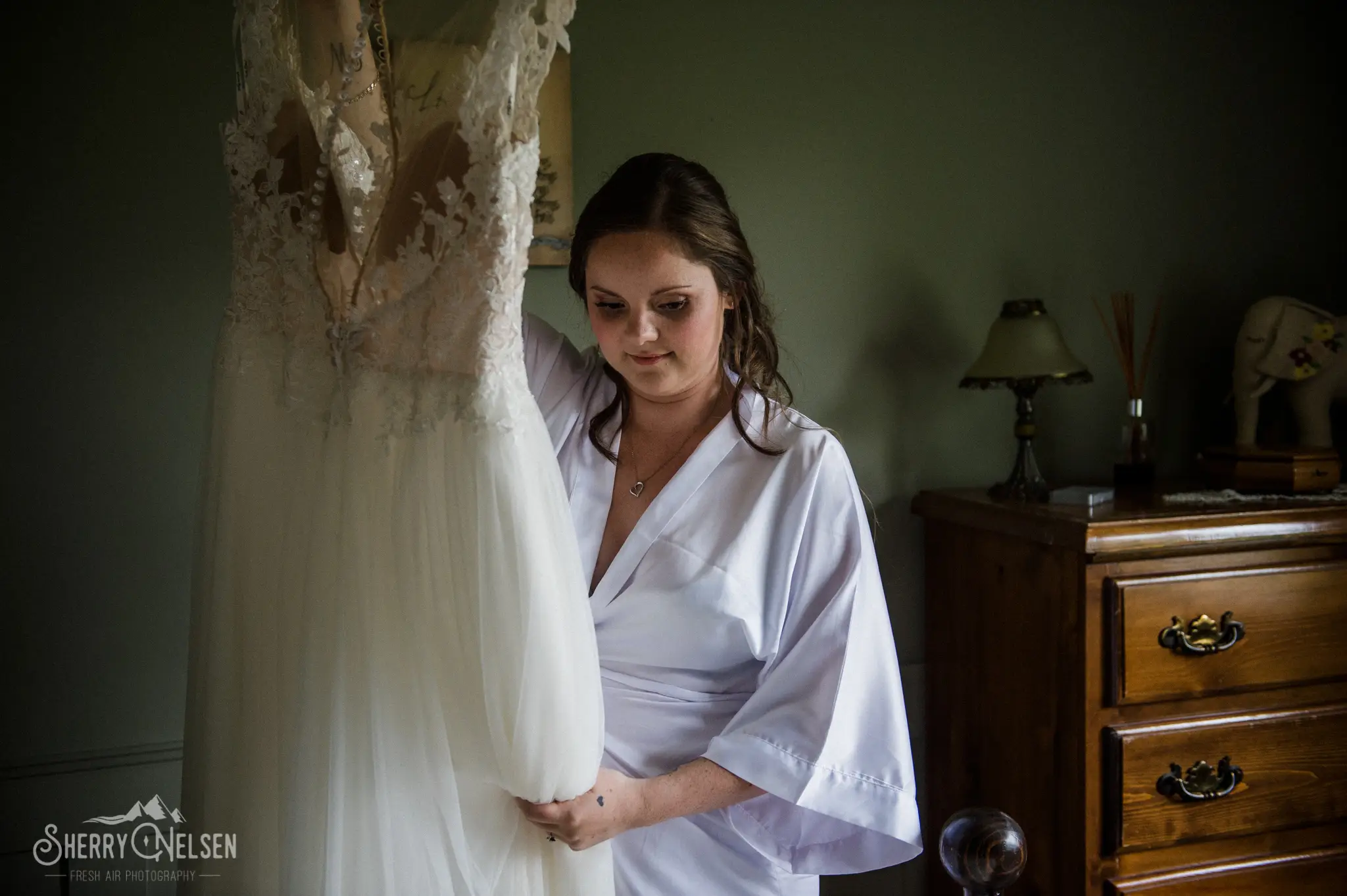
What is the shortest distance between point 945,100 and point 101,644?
1.93 m

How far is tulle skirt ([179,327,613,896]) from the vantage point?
76 cm

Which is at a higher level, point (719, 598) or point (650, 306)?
point (650, 306)

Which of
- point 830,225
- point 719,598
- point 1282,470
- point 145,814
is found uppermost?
point 830,225

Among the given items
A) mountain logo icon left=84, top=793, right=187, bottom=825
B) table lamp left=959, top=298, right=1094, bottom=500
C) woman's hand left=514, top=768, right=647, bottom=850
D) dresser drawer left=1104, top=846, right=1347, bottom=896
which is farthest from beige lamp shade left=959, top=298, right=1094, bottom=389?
mountain logo icon left=84, top=793, right=187, bottom=825

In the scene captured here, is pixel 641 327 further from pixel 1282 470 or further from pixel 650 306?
pixel 1282 470

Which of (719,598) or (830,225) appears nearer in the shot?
(719,598)

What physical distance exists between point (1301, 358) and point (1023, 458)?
0.66 metres

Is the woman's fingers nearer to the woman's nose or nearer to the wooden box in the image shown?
the woman's nose

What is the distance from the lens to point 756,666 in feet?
4.41

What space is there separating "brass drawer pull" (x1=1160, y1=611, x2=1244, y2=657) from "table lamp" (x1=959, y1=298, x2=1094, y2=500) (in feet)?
1.12

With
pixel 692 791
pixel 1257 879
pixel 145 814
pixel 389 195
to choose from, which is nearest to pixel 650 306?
pixel 389 195

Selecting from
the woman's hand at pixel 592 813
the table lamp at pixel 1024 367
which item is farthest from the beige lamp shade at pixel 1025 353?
the woman's hand at pixel 592 813

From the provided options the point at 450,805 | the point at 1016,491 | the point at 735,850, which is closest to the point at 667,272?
the point at 450,805

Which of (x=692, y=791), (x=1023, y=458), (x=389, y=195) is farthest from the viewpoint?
(x=1023, y=458)
